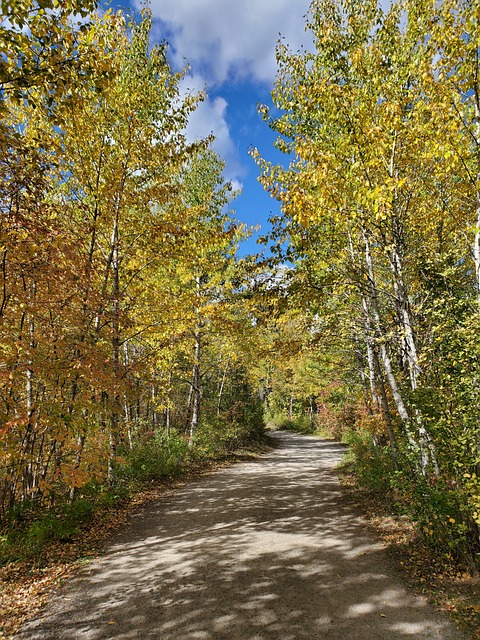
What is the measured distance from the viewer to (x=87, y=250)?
7.75 meters

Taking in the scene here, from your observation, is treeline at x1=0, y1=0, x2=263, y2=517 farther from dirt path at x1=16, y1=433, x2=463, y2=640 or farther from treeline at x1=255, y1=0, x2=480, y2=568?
treeline at x1=255, y1=0, x2=480, y2=568

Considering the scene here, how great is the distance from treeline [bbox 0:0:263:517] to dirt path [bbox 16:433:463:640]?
1.45 metres

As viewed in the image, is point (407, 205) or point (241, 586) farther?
point (407, 205)

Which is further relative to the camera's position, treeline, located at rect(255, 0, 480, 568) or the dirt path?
treeline, located at rect(255, 0, 480, 568)

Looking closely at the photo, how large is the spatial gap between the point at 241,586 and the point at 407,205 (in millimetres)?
6252

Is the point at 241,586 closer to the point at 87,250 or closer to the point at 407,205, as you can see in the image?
the point at 407,205

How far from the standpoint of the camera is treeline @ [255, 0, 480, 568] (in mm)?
4418

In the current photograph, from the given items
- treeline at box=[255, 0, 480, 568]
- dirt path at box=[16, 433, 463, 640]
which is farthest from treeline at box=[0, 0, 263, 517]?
treeline at box=[255, 0, 480, 568]

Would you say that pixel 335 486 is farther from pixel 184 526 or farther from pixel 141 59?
pixel 141 59

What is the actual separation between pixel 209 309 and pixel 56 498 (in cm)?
660

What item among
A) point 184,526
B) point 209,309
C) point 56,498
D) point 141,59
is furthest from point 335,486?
point 141,59

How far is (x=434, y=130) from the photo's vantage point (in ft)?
15.9

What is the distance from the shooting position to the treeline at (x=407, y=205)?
14.5 ft

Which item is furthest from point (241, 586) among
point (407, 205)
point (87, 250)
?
point (87, 250)
